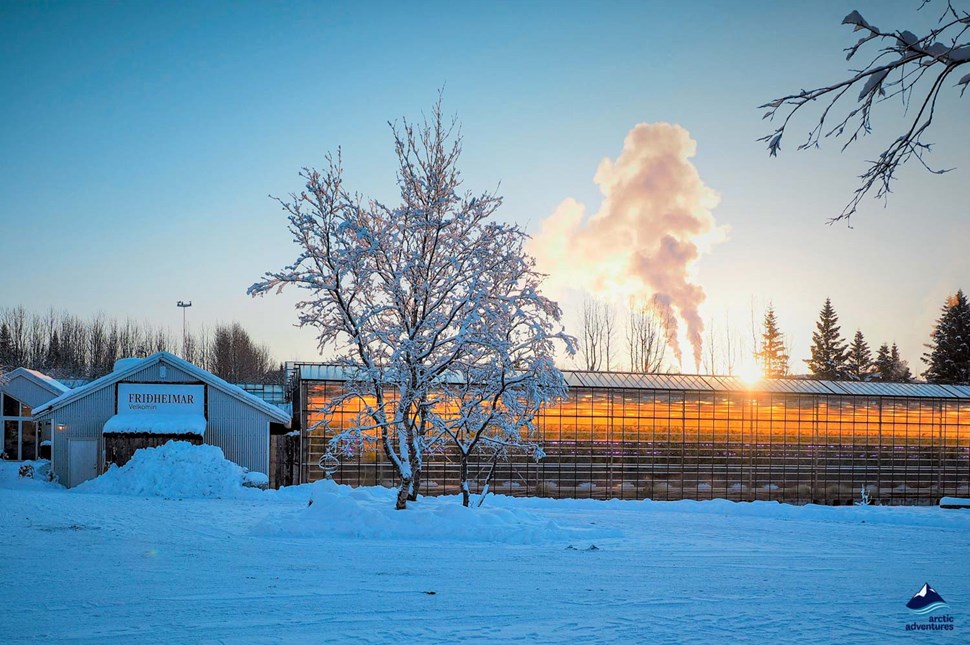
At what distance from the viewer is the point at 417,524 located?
48.2 ft

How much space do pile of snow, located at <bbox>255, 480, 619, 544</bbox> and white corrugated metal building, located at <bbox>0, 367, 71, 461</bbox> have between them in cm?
2751

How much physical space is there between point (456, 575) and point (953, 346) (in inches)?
2290

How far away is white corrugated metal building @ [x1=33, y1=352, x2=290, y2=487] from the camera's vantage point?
96.8 ft

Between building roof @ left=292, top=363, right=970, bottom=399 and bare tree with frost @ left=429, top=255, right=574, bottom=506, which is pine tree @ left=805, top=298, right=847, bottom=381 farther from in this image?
bare tree with frost @ left=429, top=255, right=574, bottom=506

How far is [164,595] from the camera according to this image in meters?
8.51

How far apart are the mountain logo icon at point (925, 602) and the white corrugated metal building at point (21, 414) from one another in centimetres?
3780

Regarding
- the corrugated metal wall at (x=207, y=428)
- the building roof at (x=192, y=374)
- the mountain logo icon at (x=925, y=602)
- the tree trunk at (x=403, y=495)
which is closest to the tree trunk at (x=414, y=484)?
the tree trunk at (x=403, y=495)

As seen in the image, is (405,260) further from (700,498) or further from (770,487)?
(770,487)

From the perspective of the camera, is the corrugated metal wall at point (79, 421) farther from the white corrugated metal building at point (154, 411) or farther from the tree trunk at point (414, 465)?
the tree trunk at point (414, 465)

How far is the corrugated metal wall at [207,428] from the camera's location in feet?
97.2

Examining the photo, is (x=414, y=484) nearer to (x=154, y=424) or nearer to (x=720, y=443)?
(x=154, y=424)

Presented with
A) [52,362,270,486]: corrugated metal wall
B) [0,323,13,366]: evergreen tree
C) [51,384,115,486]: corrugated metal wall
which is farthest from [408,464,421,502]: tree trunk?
[0,323,13,366]: evergreen tree

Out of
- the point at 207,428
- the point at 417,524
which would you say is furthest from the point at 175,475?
the point at 417,524

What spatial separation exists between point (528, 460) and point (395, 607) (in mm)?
23637
